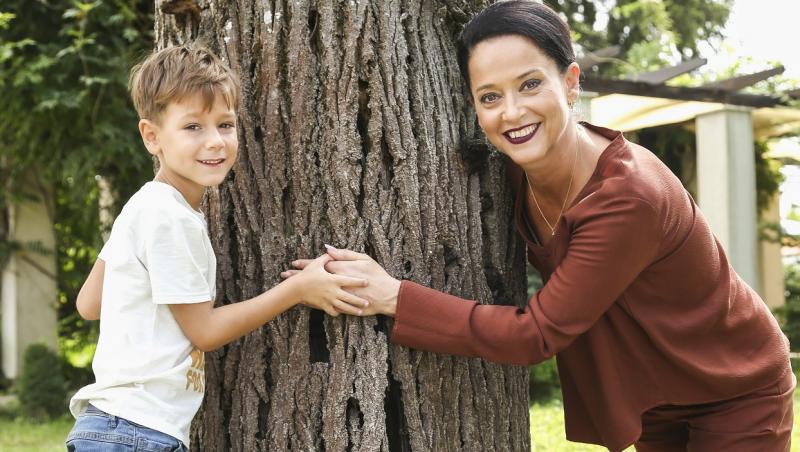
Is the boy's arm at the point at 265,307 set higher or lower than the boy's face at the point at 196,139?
lower

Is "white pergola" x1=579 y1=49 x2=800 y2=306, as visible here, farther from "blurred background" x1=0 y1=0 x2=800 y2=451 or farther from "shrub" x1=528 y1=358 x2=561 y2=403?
"shrub" x1=528 y1=358 x2=561 y2=403

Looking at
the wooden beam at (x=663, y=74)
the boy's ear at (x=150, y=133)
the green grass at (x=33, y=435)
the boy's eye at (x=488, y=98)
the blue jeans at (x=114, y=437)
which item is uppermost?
the wooden beam at (x=663, y=74)

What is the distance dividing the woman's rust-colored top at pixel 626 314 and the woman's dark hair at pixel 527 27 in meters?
0.30

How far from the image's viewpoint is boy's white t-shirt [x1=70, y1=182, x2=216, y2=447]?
2213 millimetres

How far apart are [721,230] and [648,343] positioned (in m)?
7.67

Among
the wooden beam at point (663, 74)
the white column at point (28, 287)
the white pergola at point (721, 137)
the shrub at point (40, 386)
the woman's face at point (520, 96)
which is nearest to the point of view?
the woman's face at point (520, 96)

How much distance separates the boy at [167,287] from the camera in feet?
7.27

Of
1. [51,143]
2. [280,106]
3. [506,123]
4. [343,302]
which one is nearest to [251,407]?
[343,302]

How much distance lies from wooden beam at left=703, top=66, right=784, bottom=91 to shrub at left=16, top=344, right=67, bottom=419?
7.25 metres

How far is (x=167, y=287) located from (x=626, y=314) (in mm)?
1244

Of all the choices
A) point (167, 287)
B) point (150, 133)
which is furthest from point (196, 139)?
point (167, 287)

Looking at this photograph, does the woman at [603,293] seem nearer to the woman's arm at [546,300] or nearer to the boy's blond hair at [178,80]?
the woman's arm at [546,300]

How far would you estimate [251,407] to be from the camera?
257 centimetres

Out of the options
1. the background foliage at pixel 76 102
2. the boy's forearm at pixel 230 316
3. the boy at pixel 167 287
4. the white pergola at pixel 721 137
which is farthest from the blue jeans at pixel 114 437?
the white pergola at pixel 721 137
